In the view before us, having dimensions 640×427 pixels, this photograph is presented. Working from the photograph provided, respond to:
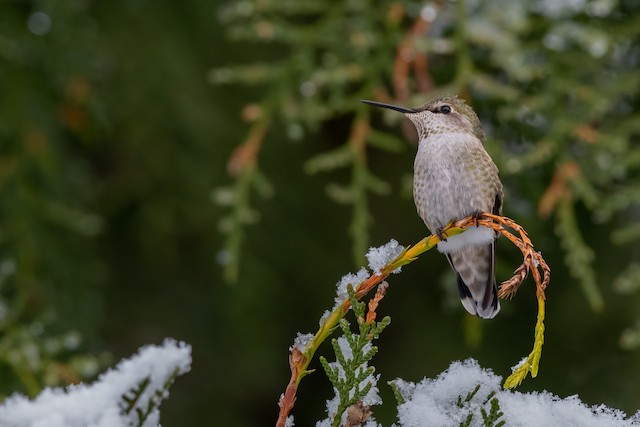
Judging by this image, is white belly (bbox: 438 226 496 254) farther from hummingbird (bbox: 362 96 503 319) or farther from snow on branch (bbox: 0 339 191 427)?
snow on branch (bbox: 0 339 191 427)

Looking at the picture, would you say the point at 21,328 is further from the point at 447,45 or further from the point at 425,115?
the point at 447,45

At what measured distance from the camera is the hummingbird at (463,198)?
5.85ft

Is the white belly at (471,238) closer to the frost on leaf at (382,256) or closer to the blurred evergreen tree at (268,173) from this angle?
the frost on leaf at (382,256)

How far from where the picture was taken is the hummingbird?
70.2 inches

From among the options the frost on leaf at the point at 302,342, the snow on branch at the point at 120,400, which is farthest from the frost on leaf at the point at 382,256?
the snow on branch at the point at 120,400

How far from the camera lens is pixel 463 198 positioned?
1815 millimetres

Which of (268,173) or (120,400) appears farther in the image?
(268,173)

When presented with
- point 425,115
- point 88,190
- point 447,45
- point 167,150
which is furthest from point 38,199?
point 425,115

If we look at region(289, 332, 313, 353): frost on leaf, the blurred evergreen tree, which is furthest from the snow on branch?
the blurred evergreen tree

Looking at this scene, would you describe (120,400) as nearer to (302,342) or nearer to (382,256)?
(302,342)

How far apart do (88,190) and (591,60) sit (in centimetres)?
221

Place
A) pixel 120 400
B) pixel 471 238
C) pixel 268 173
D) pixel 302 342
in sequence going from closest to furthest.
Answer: pixel 302 342 → pixel 120 400 → pixel 471 238 → pixel 268 173

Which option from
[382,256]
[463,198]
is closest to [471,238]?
[463,198]

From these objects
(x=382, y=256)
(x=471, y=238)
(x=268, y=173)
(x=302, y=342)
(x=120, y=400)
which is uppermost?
(x=268, y=173)
